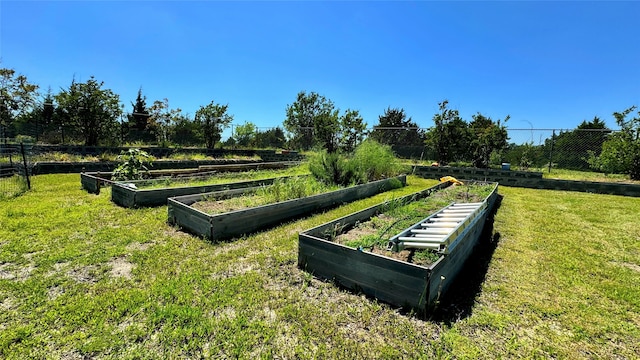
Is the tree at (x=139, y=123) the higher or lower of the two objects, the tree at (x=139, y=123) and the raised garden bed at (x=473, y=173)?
the higher

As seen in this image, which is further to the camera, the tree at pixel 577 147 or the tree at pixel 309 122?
the tree at pixel 309 122

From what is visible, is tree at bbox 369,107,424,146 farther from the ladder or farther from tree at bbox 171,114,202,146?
the ladder

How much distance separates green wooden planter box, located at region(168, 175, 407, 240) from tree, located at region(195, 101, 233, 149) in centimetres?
1102

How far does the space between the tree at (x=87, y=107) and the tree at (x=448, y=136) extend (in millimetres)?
13577

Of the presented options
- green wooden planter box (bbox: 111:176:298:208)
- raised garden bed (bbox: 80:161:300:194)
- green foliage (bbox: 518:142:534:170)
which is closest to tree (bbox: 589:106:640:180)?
green foliage (bbox: 518:142:534:170)

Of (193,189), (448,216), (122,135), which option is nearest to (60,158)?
(122,135)

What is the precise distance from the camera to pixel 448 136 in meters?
11.6

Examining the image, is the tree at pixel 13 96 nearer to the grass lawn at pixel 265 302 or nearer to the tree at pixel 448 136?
the grass lawn at pixel 265 302

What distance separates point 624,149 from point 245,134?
54.3 feet

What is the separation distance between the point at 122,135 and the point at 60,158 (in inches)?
147

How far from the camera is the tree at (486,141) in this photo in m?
10.6

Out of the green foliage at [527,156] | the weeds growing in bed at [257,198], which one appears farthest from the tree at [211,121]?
the green foliage at [527,156]

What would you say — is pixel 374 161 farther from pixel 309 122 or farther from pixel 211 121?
pixel 309 122

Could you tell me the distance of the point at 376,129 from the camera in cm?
1434
